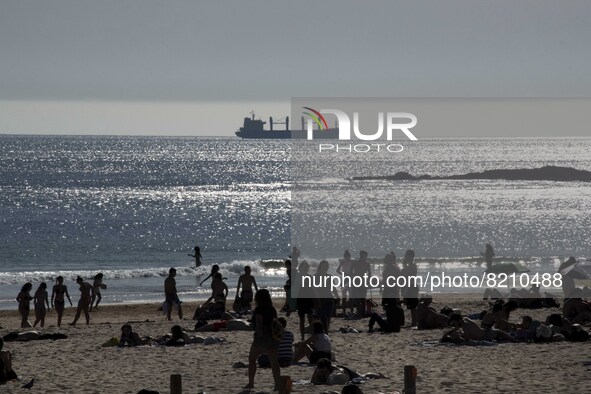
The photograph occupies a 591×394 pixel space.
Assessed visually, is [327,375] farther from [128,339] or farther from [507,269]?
[507,269]

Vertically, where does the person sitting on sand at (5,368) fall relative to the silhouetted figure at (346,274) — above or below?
A: below

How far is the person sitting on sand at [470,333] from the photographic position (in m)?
17.3

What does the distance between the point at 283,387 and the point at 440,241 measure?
47.9 meters

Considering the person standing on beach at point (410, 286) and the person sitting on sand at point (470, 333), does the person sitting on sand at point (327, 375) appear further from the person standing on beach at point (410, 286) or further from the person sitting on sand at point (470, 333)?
the person standing on beach at point (410, 286)

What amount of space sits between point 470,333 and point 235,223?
184 ft

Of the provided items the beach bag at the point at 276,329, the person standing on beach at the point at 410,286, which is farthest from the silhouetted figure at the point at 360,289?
the beach bag at the point at 276,329

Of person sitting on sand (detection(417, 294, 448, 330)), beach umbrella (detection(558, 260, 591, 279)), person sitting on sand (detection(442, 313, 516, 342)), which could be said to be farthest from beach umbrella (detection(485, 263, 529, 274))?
person sitting on sand (detection(442, 313, 516, 342))

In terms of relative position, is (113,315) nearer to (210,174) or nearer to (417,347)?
(417,347)

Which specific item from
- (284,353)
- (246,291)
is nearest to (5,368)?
(284,353)

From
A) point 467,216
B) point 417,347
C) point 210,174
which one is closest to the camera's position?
point 417,347

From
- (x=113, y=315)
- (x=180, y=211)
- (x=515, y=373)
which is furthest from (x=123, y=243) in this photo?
(x=515, y=373)

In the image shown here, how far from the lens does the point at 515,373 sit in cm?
1424

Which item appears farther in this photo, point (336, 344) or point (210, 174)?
point (210, 174)

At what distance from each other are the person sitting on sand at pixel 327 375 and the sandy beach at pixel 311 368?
0.21 m
